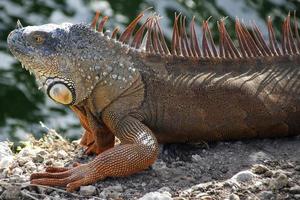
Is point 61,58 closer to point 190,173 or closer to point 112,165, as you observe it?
point 112,165

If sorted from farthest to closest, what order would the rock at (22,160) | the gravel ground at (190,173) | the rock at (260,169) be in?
1. the rock at (22,160)
2. the rock at (260,169)
3. the gravel ground at (190,173)

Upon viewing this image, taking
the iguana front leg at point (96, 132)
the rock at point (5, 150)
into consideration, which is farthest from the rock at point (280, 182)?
the rock at point (5, 150)

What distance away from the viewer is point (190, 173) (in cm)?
561

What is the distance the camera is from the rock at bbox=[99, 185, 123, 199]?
17.1 feet

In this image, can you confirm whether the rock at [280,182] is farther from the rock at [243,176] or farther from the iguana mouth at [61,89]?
the iguana mouth at [61,89]

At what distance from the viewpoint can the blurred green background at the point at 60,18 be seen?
11.0 meters

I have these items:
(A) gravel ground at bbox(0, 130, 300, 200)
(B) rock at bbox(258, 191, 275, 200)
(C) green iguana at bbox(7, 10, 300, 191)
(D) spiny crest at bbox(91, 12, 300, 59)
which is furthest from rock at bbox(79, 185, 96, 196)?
(D) spiny crest at bbox(91, 12, 300, 59)

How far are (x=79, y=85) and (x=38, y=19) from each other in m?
7.56

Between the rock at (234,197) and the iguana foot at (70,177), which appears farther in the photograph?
the iguana foot at (70,177)

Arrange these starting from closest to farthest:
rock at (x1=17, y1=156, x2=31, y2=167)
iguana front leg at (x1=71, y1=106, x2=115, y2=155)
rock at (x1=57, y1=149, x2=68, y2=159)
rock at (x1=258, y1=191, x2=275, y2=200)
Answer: rock at (x1=258, y1=191, x2=275, y2=200)
iguana front leg at (x1=71, y1=106, x2=115, y2=155)
rock at (x1=17, y1=156, x2=31, y2=167)
rock at (x1=57, y1=149, x2=68, y2=159)

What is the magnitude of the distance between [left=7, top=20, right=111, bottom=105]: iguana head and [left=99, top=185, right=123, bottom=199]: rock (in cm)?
79

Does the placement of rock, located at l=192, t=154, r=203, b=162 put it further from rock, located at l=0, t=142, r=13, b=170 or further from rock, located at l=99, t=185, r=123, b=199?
rock, located at l=0, t=142, r=13, b=170

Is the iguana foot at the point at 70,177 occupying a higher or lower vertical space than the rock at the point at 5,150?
lower

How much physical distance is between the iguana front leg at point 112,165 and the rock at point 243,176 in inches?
23.4
